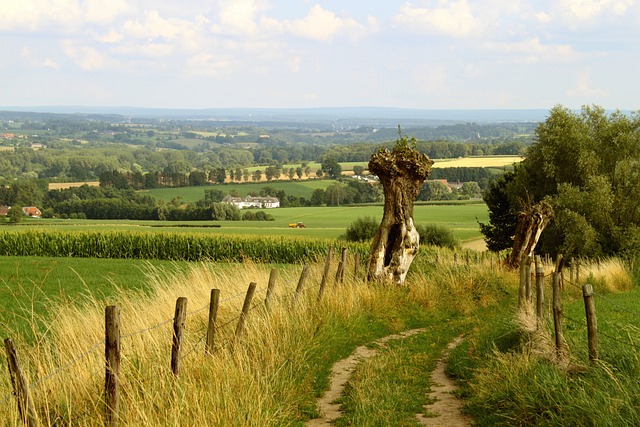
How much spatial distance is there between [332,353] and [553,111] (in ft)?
102

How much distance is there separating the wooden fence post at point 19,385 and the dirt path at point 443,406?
A: 4728 millimetres

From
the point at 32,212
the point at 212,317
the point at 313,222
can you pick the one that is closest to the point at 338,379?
the point at 212,317

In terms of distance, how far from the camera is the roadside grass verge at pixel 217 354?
7.67 metres

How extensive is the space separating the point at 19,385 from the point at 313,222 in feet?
272

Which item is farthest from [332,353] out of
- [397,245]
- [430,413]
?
[397,245]

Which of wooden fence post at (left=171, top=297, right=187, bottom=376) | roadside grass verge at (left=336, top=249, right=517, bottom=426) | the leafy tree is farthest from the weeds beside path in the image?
the leafy tree

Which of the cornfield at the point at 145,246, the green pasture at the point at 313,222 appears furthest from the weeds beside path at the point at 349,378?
the green pasture at the point at 313,222

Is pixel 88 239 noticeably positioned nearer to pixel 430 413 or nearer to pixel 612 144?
pixel 612 144

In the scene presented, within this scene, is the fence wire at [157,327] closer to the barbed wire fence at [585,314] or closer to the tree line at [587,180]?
the barbed wire fence at [585,314]

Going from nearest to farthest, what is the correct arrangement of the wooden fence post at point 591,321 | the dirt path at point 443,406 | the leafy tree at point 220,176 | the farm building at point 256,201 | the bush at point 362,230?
the wooden fence post at point 591,321, the dirt path at point 443,406, the bush at point 362,230, the farm building at point 256,201, the leafy tree at point 220,176

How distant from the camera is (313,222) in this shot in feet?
292

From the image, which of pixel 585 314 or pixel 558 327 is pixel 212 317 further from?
pixel 585 314

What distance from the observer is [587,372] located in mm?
9062

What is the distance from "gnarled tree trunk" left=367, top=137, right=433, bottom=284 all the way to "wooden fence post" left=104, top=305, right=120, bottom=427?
13927mm
